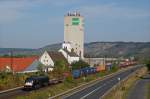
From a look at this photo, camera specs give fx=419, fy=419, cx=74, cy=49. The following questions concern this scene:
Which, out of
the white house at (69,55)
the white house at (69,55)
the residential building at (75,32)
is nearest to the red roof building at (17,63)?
the white house at (69,55)

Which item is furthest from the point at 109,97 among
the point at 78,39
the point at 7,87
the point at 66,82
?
the point at 78,39

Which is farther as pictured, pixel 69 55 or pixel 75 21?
pixel 75 21

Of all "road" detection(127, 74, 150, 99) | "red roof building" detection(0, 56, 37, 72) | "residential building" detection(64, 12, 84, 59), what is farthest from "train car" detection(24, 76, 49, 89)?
"residential building" detection(64, 12, 84, 59)

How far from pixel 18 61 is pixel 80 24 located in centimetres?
6643

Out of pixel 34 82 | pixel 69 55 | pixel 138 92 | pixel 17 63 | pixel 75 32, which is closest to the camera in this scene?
pixel 34 82

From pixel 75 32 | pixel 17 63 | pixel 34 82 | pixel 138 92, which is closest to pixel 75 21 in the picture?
pixel 75 32

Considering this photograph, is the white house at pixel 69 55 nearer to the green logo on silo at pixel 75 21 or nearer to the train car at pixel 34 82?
the green logo on silo at pixel 75 21

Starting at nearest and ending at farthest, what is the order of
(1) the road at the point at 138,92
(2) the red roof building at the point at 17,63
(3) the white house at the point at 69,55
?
(1) the road at the point at 138,92 < (2) the red roof building at the point at 17,63 < (3) the white house at the point at 69,55

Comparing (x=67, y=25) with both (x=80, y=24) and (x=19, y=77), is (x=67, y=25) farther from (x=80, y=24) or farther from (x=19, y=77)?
(x=19, y=77)

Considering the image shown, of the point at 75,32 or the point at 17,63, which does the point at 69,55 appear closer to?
the point at 75,32

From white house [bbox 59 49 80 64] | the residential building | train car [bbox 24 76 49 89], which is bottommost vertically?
train car [bbox 24 76 49 89]

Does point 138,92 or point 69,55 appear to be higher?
point 69,55

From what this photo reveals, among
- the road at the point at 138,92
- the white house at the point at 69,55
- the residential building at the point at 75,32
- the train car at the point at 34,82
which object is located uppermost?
the residential building at the point at 75,32

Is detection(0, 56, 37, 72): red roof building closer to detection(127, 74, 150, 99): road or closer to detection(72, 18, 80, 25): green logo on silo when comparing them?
detection(127, 74, 150, 99): road
